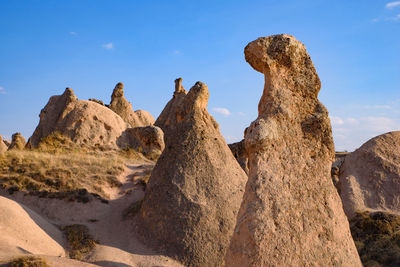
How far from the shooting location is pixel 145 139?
15.9 metres

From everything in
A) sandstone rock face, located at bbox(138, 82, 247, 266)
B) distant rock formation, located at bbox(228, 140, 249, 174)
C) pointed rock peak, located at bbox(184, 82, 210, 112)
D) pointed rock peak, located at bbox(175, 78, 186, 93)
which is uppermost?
pointed rock peak, located at bbox(175, 78, 186, 93)

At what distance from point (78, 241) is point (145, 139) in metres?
8.48

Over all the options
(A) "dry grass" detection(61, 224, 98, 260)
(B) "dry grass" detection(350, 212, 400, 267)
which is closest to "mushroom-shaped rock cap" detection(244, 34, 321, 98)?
(B) "dry grass" detection(350, 212, 400, 267)

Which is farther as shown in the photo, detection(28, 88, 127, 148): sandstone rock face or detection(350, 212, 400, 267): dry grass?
detection(28, 88, 127, 148): sandstone rock face

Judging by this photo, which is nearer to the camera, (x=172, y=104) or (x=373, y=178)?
(x=373, y=178)

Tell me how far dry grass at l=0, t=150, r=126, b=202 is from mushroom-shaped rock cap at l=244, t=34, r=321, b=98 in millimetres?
6445

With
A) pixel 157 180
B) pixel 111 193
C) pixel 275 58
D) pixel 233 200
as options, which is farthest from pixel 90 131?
pixel 275 58

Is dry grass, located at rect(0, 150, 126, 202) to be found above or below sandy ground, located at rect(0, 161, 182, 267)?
above

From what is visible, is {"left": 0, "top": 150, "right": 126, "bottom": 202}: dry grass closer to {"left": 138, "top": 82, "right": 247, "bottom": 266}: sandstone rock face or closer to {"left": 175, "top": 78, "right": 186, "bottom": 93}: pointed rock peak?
{"left": 138, "top": 82, "right": 247, "bottom": 266}: sandstone rock face

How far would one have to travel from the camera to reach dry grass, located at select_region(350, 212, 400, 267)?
22.7 ft

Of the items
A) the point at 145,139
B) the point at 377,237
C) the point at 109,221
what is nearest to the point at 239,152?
the point at 145,139

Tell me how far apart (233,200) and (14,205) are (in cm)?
→ 412

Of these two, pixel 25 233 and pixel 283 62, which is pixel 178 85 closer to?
pixel 25 233

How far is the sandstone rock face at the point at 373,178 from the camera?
9.05m
